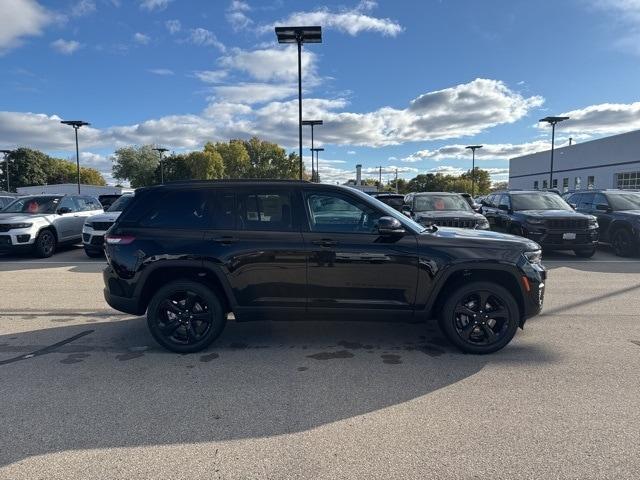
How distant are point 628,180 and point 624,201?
34.7 meters

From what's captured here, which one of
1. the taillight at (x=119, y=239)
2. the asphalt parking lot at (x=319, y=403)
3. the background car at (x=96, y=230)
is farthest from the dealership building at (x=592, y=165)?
the taillight at (x=119, y=239)

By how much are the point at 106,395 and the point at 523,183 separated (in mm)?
64696

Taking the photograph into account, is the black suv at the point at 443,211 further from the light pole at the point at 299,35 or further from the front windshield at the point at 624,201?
the light pole at the point at 299,35

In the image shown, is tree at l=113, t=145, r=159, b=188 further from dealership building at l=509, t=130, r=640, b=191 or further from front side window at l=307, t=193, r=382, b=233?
front side window at l=307, t=193, r=382, b=233

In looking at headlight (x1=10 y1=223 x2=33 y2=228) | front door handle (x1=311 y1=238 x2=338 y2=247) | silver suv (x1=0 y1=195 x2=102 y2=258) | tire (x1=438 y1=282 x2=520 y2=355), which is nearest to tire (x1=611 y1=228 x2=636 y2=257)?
tire (x1=438 y1=282 x2=520 y2=355)

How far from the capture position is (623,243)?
38.4 ft

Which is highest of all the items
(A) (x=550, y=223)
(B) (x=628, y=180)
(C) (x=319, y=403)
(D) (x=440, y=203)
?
(B) (x=628, y=180)

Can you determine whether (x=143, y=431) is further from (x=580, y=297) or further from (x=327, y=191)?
(x=580, y=297)

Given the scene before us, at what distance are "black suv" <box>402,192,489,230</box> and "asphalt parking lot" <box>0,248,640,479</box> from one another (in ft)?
16.0

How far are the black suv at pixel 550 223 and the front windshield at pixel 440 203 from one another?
142 centimetres

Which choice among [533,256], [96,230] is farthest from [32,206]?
[533,256]

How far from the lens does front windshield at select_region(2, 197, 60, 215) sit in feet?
40.2

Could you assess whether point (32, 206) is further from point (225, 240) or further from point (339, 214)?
point (339, 214)

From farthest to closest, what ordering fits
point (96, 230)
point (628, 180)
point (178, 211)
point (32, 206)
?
point (628, 180), point (32, 206), point (96, 230), point (178, 211)
